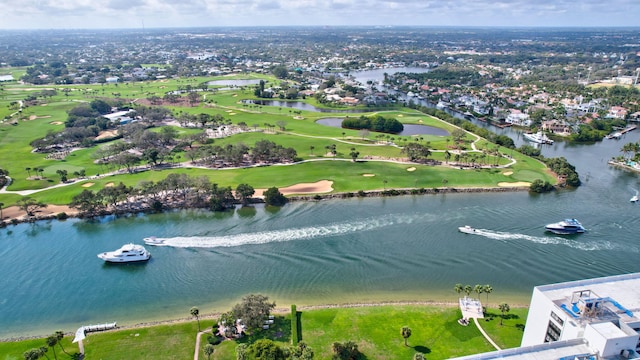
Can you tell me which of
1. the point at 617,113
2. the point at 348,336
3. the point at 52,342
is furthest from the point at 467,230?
the point at 617,113

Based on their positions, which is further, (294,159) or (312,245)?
(294,159)

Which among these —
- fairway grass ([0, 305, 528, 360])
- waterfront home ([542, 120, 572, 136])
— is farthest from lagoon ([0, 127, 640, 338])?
waterfront home ([542, 120, 572, 136])

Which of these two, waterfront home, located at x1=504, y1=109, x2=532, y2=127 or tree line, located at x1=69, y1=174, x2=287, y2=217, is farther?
waterfront home, located at x1=504, y1=109, x2=532, y2=127

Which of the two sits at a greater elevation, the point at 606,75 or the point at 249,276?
the point at 606,75

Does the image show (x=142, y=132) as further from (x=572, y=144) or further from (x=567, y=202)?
(x=572, y=144)

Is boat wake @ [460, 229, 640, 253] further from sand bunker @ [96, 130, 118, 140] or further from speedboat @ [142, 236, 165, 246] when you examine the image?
sand bunker @ [96, 130, 118, 140]

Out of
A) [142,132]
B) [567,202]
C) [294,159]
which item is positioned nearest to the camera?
[567,202]

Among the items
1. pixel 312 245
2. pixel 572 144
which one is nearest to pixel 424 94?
pixel 572 144
